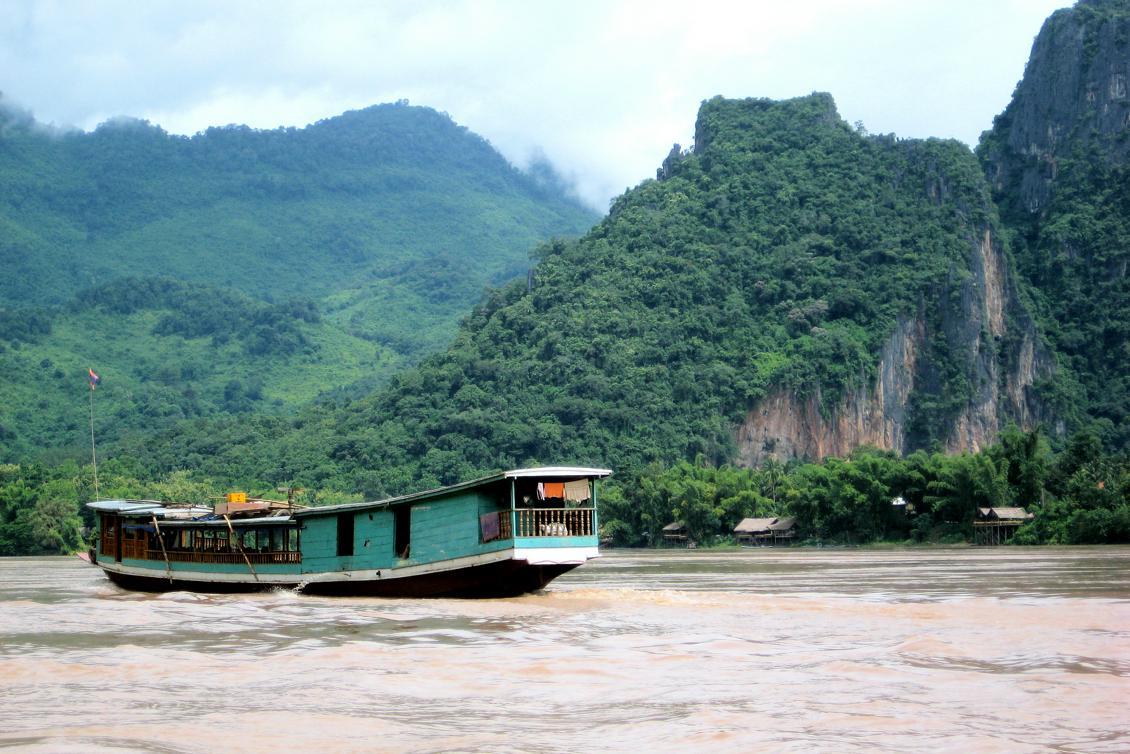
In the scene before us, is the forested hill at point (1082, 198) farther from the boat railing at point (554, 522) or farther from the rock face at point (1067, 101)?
the boat railing at point (554, 522)

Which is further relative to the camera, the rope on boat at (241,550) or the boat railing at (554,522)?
the rope on boat at (241,550)

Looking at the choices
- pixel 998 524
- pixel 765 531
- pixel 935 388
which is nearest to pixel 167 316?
pixel 935 388

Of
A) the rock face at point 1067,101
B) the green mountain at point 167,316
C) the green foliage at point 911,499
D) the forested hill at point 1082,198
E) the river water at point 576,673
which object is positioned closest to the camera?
the river water at point 576,673

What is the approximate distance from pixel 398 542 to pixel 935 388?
81.5 m

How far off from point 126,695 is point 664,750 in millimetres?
5582

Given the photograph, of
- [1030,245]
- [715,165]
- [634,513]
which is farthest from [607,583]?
[1030,245]

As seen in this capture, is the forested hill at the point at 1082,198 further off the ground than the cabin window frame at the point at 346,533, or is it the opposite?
the forested hill at the point at 1082,198

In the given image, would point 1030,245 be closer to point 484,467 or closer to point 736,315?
point 736,315

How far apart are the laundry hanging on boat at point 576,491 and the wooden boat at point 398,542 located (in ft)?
0.06

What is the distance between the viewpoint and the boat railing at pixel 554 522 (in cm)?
2350

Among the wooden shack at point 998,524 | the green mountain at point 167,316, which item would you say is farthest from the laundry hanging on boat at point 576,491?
the green mountain at point 167,316

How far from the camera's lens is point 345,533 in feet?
85.7

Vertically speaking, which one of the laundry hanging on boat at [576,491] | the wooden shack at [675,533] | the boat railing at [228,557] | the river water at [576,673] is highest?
the laundry hanging on boat at [576,491]

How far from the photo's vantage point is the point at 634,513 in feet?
239
